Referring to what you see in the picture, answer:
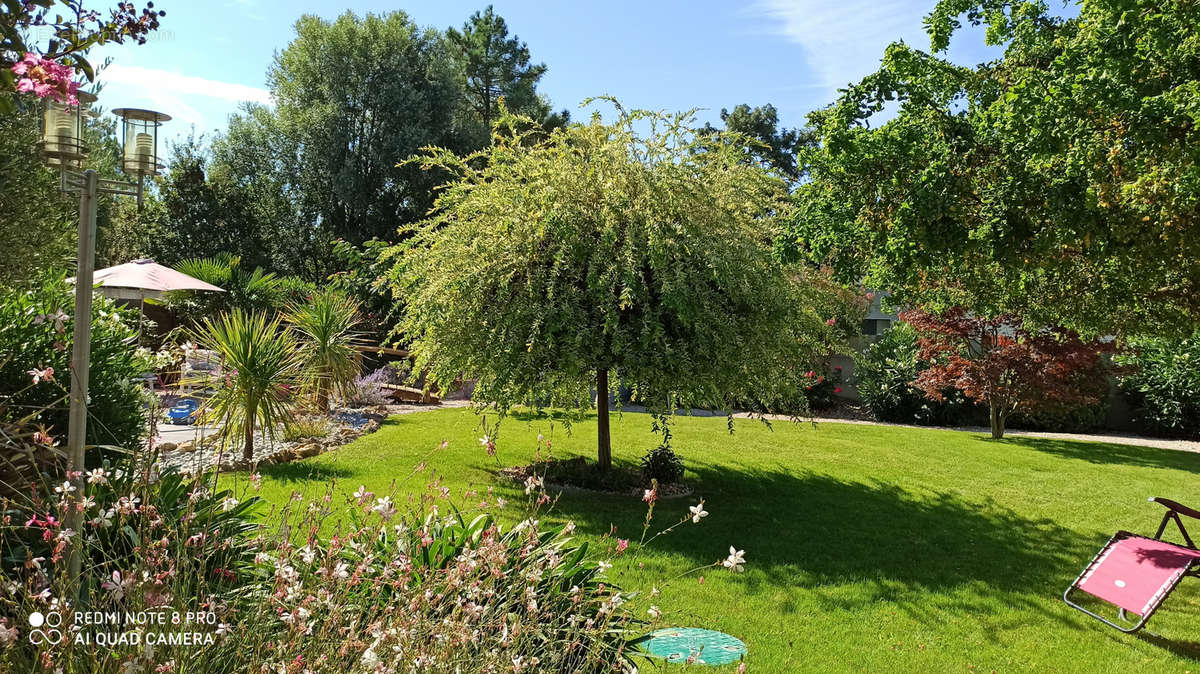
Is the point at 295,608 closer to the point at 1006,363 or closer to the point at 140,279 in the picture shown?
the point at 140,279

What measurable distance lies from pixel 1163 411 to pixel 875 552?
1265cm

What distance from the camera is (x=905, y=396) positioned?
1627 centimetres

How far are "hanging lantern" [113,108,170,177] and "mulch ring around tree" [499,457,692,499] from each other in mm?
4727

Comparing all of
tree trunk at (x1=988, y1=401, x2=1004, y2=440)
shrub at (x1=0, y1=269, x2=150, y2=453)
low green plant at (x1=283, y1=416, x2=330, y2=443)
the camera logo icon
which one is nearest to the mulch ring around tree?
low green plant at (x1=283, y1=416, x2=330, y2=443)

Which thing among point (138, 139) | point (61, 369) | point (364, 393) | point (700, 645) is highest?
point (138, 139)

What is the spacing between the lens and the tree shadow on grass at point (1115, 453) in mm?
11531

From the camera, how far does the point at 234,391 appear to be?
26.9 ft

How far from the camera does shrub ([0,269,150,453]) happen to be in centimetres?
386

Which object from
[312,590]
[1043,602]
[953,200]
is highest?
[953,200]

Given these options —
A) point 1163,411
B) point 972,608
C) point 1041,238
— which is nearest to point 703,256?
point 1041,238

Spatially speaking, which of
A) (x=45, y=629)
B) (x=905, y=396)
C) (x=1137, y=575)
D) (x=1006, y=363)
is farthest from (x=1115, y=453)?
(x=45, y=629)

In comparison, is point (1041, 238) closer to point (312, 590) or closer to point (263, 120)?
point (312, 590)

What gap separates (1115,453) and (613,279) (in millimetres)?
10331

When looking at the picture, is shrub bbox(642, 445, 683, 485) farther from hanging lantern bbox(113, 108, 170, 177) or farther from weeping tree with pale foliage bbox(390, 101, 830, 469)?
hanging lantern bbox(113, 108, 170, 177)
